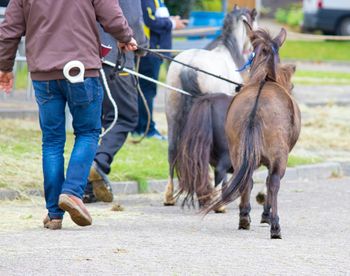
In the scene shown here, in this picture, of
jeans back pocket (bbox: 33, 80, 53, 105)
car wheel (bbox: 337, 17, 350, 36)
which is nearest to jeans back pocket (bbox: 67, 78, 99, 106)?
jeans back pocket (bbox: 33, 80, 53, 105)

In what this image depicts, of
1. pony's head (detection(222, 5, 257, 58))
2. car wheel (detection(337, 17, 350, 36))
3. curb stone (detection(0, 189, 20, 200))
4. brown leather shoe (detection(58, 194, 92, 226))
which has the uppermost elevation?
pony's head (detection(222, 5, 257, 58))

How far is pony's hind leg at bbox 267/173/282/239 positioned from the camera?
28.1 feet

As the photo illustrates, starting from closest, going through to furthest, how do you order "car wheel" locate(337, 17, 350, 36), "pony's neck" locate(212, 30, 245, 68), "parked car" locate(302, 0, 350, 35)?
"pony's neck" locate(212, 30, 245, 68) < "parked car" locate(302, 0, 350, 35) < "car wheel" locate(337, 17, 350, 36)

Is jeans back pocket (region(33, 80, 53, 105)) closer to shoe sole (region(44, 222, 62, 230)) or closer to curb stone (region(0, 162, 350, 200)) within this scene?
shoe sole (region(44, 222, 62, 230))

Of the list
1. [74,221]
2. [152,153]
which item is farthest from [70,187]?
[152,153]

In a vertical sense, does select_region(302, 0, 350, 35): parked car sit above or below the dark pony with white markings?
below

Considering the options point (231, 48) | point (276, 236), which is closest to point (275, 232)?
point (276, 236)

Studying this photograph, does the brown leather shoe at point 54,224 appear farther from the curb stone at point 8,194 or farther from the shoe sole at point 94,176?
the curb stone at point 8,194

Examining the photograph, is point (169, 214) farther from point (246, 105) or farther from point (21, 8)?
point (21, 8)

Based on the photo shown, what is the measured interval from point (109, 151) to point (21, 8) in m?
2.56

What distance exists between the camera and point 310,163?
13992mm

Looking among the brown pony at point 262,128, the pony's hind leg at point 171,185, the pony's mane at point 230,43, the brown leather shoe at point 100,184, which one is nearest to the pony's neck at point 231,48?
the pony's mane at point 230,43

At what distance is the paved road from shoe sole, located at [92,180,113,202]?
20 cm

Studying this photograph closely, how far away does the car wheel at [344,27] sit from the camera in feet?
127
